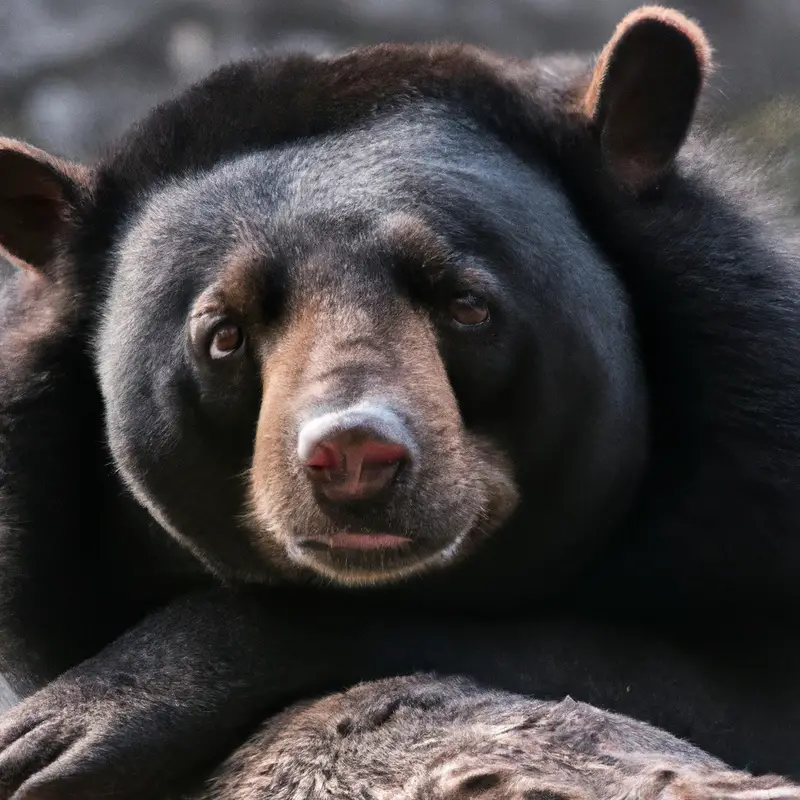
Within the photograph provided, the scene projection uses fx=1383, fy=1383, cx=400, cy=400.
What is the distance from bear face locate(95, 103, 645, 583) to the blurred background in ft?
16.5

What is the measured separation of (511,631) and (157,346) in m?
1.08

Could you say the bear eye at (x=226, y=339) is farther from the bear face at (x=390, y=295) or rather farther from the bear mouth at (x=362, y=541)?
the bear mouth at (x=362, y=541)

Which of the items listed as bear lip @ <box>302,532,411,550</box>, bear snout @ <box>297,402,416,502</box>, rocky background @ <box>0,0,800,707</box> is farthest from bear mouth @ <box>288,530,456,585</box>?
rocky background @ <box>0,0,800,707</box>

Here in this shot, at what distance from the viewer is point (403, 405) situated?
2830 millimetres

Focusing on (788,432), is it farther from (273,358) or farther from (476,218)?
(273,358)

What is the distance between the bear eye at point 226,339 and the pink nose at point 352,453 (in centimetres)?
46

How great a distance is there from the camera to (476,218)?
319 cm

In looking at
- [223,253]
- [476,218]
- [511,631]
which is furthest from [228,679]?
[476,218]

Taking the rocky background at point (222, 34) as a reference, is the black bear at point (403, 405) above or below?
below

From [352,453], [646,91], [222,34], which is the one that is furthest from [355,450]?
[222,34]

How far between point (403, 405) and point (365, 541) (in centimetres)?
30

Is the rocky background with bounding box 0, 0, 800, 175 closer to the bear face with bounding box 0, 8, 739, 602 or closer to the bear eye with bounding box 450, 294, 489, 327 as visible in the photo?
the bear face with bounding box 0, 8, 739, 602

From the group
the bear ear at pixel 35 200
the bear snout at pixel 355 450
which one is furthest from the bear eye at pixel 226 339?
the bear ear at pixel 35 200

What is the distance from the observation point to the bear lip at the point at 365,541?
286 centimetres
